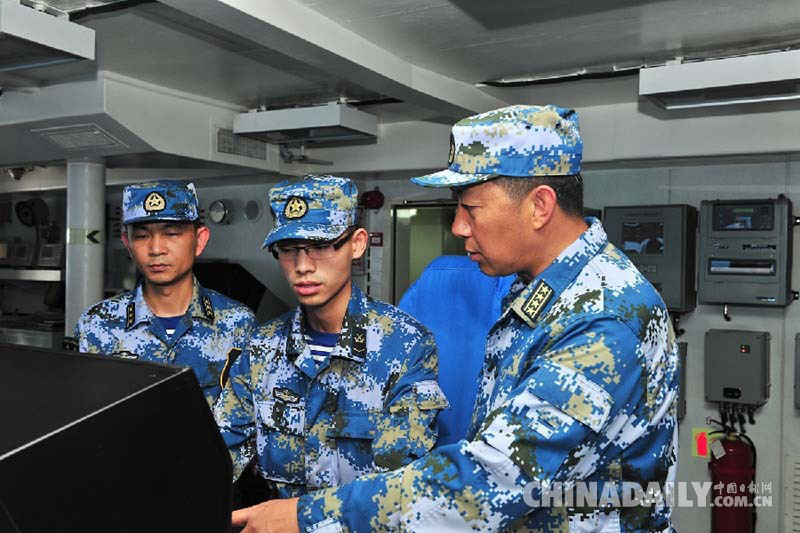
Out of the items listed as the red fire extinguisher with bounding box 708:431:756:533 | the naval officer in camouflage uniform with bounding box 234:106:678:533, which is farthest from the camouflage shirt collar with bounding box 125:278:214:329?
the red fire extinguisher with bounding box 708:431:756:533

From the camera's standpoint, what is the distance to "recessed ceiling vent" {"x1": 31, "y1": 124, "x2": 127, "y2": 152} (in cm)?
431

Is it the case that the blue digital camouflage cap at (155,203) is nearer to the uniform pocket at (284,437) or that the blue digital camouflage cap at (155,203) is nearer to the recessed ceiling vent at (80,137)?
the uniform pocket at (284,437)

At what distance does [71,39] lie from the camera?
2773 mm

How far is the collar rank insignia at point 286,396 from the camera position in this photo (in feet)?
5.87

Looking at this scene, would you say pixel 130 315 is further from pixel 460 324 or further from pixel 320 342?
pixel 460 324

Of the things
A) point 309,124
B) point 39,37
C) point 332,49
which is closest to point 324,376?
point 332,49

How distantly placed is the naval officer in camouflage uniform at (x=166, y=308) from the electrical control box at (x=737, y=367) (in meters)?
3.26

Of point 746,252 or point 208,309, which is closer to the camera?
point 208,309

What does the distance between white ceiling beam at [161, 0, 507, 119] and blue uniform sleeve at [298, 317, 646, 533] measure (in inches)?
69.7

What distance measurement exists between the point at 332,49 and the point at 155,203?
1.13m

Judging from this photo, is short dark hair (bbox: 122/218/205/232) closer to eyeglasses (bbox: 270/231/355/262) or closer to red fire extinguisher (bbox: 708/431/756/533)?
eyeglasses (bbox: 270/231/355/262)

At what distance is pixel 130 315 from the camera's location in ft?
7.86

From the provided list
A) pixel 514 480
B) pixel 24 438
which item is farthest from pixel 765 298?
pixel 24 438

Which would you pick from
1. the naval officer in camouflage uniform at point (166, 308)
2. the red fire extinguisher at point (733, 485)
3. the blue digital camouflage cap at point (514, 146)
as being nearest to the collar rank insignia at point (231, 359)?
the naval officer in camouflage uniform at point (166, 308)
